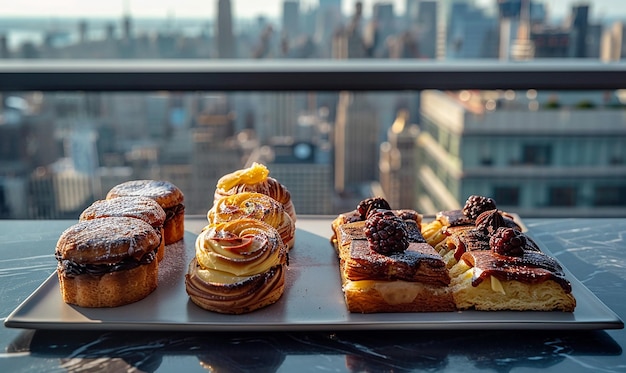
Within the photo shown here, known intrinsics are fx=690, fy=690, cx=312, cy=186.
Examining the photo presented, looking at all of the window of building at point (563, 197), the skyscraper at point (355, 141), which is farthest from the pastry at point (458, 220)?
the skyscraper at point (355, 141)

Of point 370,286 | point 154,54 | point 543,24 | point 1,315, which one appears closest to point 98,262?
point 1,315

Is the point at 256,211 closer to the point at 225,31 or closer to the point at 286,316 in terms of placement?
the point at 286,316

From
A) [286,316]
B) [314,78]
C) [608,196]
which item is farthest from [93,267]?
[608,196]

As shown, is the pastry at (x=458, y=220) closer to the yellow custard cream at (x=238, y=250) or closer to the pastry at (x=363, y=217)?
the pastry at (x=363, y=217)

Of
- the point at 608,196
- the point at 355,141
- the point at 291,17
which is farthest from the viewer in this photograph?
the point at 355,141

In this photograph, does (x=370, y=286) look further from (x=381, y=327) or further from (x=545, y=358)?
(x=545, y=358)

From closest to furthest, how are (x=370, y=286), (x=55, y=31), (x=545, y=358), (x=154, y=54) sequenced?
(x=545, y=358) → (x=370, y=286) → (x=154, y=54) → (x=55, y=31)
